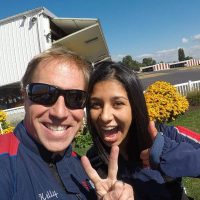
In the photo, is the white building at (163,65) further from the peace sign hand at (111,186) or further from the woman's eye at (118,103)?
the peace sign hand at (111,186)

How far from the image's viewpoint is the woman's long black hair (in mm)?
3029

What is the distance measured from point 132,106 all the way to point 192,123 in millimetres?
8850

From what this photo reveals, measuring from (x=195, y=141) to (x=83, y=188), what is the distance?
1.03 meters

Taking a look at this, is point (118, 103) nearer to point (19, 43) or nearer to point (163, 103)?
point (163, 103)

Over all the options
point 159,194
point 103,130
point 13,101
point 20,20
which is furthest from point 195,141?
point 13,101

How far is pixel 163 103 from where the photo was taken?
11922 millimetres

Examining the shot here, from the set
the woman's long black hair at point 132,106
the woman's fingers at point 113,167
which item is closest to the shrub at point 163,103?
the woman's long black hair at point 132,106

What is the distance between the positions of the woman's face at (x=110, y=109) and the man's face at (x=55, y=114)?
68 centimetres

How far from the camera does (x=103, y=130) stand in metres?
3.08

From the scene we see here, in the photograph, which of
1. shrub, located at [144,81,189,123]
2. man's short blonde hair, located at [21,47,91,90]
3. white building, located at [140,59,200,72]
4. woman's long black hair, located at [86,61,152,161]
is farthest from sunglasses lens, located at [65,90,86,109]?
white building, located at [140,59,200,72]

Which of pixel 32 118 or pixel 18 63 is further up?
pixel 18 63

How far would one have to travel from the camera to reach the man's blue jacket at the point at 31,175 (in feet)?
6.18

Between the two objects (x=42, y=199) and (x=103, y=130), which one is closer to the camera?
(x=42, y=199)

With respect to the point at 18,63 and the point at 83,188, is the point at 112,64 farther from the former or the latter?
the point at 18,63
